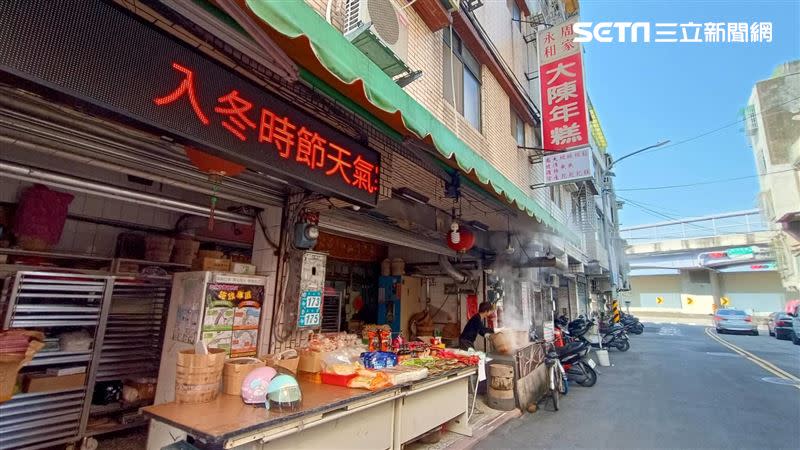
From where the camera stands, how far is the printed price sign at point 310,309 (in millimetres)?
4445

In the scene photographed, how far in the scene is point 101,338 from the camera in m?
4.50

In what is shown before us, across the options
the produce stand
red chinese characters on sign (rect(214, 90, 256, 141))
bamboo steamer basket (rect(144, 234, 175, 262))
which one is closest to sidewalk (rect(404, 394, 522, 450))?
the produce stand

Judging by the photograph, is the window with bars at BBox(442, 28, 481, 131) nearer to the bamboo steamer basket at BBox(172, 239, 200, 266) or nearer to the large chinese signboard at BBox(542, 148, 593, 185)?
the large chinese signboard at BBox(542, 148, 593, 185)

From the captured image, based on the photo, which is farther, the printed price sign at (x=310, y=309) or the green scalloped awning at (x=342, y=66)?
the printed price sign at (x=310, y=309)

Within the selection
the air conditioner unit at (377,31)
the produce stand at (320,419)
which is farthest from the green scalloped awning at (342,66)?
the produce stand at (320,419)

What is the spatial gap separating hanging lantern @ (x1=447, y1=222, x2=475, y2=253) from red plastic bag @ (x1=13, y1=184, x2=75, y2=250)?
5711mm

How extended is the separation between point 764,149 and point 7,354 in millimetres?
43459

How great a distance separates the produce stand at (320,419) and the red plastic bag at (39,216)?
293 cm

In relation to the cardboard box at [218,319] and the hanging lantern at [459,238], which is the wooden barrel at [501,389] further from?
the cardboard box at [218,319]

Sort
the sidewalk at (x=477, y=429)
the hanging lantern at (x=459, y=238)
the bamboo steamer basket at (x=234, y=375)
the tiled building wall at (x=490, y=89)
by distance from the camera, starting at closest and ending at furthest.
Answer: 1. the bamboo steamer basket at (x=234, y=375)
2. the sidewalk at (x=477, y=429)
3. the tiled building wall at (x=490, y=89)
4. the hanging lantern at (x=459, y=238)

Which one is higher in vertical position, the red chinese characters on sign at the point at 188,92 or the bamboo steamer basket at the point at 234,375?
the red chinese characters on sign at the point at 188,92

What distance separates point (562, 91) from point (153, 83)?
9.55 metres

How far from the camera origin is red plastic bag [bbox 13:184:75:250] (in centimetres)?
420

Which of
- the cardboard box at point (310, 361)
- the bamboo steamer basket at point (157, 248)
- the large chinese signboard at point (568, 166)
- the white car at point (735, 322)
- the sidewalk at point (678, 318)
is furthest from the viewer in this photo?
the sidewalk at point (678, 318)
